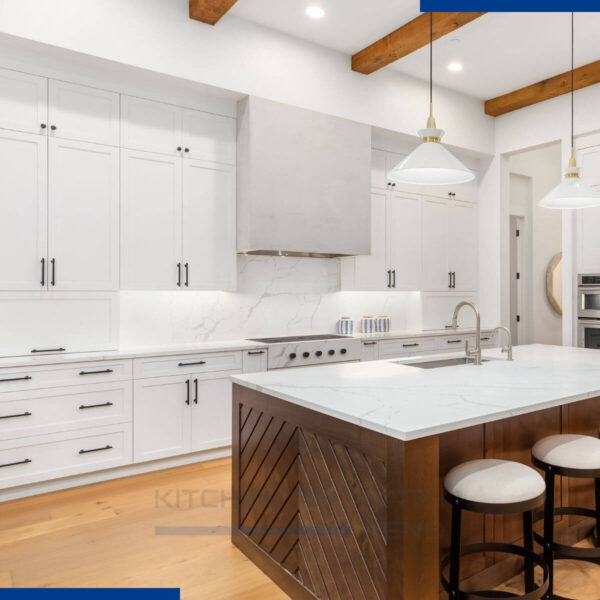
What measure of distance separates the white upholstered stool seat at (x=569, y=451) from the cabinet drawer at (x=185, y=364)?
7.60ft

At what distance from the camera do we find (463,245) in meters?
5.84

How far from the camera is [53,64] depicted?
345 centimetres

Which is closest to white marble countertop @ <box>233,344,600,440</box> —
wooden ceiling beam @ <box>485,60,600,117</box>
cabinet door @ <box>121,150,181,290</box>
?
cabinet door @ <box>121,150,181,290</box>

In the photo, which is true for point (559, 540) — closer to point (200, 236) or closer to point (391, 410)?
point (391, 410)

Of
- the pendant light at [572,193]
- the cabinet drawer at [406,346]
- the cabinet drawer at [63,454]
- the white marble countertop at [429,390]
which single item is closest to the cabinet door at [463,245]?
the cabinet drawer at [406,346]

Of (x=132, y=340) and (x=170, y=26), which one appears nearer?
(x=170, y=26)

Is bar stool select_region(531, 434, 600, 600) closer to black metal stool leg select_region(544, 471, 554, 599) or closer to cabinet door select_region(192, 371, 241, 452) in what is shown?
black metal stool leg select_region(544, 471, 554, 599)

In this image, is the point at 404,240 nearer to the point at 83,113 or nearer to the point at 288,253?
the point at 288,253

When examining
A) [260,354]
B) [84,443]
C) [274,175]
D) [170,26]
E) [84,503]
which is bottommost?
[84,503]

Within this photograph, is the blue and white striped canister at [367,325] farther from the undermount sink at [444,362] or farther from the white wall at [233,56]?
the undermount sink at [444,362]

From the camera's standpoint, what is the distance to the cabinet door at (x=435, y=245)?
18.0 feet

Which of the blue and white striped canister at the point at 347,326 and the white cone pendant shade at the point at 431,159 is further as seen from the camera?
the blue and white striped canister at the point at 347,326

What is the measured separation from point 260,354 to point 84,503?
1.60m

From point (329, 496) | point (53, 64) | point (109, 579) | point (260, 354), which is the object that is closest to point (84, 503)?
point (109, 579)
